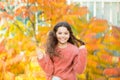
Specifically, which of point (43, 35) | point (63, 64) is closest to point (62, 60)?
point (63, 64)

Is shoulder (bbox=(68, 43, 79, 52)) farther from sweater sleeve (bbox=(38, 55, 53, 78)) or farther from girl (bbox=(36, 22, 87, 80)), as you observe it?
sweater sleeve (bbox=(38, 55, 53, 78))

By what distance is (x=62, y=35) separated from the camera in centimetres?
255

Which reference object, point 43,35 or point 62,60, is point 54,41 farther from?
point 43,35

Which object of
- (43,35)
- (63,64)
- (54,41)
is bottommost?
(43,35)

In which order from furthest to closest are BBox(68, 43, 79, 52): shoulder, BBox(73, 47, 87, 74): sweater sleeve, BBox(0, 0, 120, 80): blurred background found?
BBox(0, 0, 120, 80): blurred background
BBox(68, 43, 79, 52): shoulder
BBox(73, 47, 87, 74): sweater sleeve

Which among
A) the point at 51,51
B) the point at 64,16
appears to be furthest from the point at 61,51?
the point at 64,16

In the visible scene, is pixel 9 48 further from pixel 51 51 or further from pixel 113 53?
pixel 51 51

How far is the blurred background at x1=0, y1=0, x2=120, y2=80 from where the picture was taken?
171 inches

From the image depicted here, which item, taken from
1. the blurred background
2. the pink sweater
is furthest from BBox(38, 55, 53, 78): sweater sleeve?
the blurred background

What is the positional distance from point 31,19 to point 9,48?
456 mm

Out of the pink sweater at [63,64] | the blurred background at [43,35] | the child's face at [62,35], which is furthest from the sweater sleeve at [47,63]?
the blurred background at [43,35]

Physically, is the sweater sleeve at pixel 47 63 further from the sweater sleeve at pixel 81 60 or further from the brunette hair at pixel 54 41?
the sweater sleeve at pixel 81 60

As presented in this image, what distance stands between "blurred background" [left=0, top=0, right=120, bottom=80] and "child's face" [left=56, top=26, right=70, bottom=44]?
169cm

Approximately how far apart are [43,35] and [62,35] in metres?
1.83
